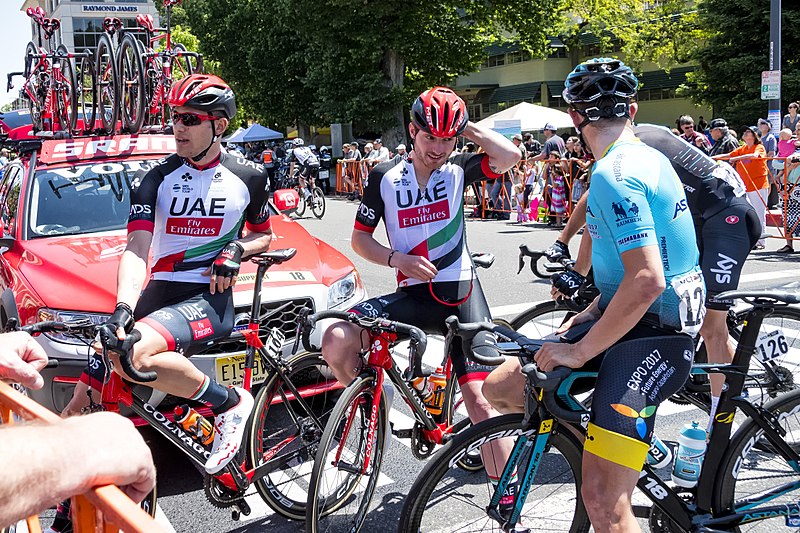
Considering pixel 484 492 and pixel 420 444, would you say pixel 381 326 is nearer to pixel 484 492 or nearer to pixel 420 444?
pixel 420 444

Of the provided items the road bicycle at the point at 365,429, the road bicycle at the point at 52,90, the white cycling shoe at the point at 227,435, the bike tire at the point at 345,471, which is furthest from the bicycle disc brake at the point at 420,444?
the road bicycle at the point at 52,90

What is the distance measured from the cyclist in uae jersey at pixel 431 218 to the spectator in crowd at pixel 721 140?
446 inches

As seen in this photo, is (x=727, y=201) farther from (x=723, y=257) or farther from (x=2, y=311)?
(x=2, y=311)

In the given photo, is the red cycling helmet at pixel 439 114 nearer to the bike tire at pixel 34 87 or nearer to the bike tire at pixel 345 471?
the bike tire at pixel 345 471

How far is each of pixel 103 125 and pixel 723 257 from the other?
7246 millimetres

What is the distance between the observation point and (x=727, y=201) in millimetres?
4574

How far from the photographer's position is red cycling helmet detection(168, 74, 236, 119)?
13.0 ft

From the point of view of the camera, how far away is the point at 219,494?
3795 mm

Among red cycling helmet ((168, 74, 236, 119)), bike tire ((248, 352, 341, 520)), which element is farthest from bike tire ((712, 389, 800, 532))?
red cycling helmet ((168, 74, 236, 119))

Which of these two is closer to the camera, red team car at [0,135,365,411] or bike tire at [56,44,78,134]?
red team car at [0,135,365,411]

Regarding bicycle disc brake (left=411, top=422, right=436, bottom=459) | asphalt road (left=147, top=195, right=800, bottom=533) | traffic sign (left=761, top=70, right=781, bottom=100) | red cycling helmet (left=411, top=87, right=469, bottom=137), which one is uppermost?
traffic sign (left=761, top=70, right=781, bottom=100)

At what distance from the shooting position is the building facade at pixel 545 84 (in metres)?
44.9

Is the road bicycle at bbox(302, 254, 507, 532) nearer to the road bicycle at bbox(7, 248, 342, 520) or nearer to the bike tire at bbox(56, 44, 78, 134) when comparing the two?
the road bicycle at bbox(7, 248, 342, 520)

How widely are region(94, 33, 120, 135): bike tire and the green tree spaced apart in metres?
20.7
